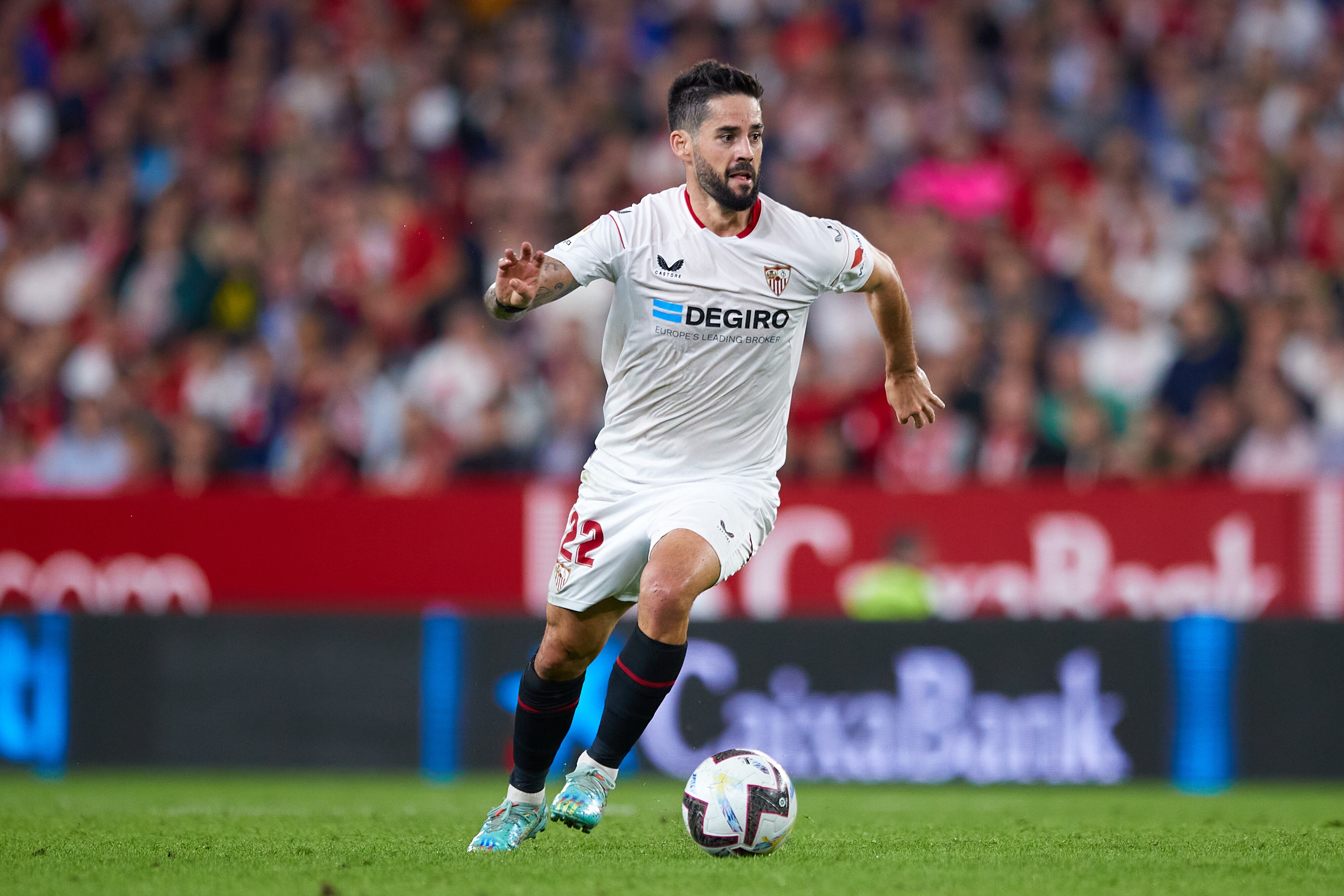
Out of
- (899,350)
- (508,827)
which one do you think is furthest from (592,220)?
(508,827)

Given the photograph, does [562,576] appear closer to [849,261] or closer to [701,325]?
[701,325]

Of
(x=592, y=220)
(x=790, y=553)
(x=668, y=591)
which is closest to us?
(x=668, y=591)

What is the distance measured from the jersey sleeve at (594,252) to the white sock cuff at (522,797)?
183 cm

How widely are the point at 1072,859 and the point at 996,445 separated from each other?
6377 mm

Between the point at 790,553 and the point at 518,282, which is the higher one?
the point at 518,282

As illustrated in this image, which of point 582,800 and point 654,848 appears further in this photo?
point 654,848

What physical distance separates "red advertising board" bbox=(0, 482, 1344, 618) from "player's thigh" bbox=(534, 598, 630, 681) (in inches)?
188

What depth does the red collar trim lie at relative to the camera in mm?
6355

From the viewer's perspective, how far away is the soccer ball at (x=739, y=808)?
6145 millimetres

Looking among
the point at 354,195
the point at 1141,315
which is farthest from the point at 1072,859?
the point at 354,195

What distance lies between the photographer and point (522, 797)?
640cm

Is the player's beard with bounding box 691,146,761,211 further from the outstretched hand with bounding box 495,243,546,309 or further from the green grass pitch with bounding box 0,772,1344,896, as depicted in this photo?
the green grass pitch with bounding box 0,772,1344,896

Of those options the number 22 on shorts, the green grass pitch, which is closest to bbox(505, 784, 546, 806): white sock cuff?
the green grass pitch

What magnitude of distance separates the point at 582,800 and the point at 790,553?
6.42 meters
